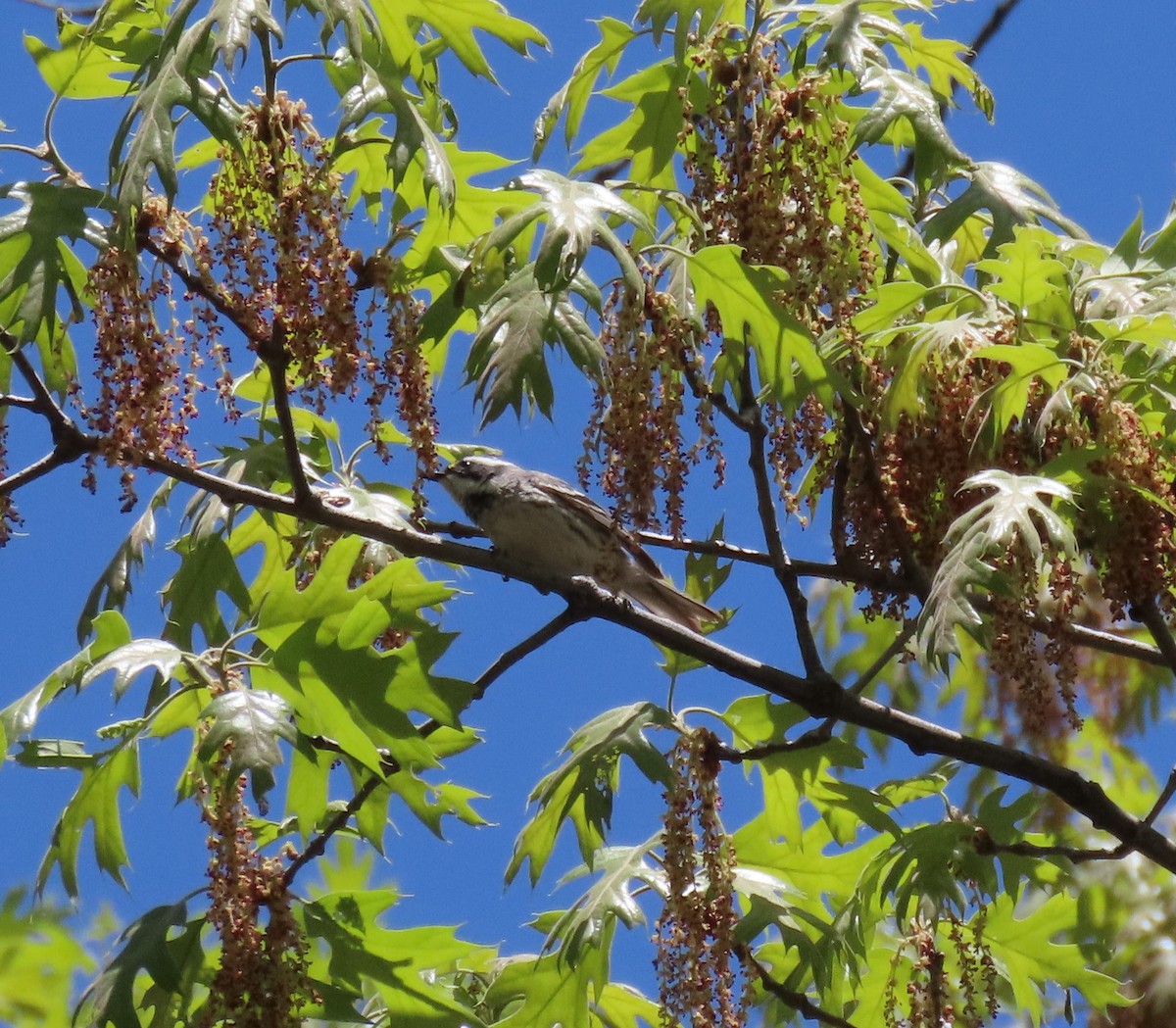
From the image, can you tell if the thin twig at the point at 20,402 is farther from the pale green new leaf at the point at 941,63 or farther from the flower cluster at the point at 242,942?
the pale green new leaf at the point at 941,63

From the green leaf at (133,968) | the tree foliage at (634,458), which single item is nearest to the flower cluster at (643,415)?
the tree foliage at (634,458)

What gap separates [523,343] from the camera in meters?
2.83

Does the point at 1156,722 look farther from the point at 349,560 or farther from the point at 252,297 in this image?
the point at 252,297

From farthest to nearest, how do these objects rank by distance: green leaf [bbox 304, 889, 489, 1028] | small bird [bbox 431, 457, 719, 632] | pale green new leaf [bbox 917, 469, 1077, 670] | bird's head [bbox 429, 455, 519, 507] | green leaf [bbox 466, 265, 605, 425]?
1. bird's head [bbox 429, 455, 519, 507]
2. small bird [bbox 431, 457, 719, 632]
3. green leaf [bbox 304, 889, 489, 1028]
4. green leaf [bbox 466, 265, 605, 425]
5. pale green new leaf [bbox 917, 469, 1077, 670]

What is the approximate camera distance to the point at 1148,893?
168 inches

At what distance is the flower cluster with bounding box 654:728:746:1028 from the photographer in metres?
2.74

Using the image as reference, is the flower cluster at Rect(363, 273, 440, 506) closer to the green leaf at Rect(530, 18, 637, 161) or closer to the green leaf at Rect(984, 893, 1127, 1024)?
the green leaf at Rect(530, 18, 637, 161)

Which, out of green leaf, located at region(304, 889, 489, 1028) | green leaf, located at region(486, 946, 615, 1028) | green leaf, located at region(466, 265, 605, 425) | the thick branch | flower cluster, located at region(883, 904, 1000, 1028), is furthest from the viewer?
green leaf, located at region(486, 946, 615, 1028)

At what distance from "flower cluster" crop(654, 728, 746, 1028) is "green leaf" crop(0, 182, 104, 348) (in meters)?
1.66

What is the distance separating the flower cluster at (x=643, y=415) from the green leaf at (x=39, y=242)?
3.76 ft

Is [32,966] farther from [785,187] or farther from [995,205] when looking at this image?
[995,205]

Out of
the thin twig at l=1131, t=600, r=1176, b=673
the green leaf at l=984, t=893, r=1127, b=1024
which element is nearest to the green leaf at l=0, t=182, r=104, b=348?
the thin twig at l=1131, t=600, r=1176, b=673

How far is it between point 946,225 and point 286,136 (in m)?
1.65

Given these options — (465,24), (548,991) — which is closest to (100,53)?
(465,24)
